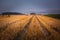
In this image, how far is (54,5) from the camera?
1.63m

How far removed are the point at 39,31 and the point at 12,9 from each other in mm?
570

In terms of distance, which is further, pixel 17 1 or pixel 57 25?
pixel 17 1

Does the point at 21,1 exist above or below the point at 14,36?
above

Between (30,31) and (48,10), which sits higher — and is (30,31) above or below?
below

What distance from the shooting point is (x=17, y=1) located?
1688 mm

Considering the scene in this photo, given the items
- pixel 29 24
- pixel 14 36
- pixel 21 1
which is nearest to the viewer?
pixel 14 36

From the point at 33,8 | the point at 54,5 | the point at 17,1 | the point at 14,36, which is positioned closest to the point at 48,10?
the point at 54,5

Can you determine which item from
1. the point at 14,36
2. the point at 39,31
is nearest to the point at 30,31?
the point at 39,31

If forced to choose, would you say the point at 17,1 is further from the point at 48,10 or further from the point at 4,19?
the point at 48,10

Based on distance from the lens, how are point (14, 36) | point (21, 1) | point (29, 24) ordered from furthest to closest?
point (21, 1) < point (29, 24) < point (14, 36)

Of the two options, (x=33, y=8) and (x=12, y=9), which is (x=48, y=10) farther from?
(x=12, y=9)

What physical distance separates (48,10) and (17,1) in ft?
1.70

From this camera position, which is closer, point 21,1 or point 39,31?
point 39,31

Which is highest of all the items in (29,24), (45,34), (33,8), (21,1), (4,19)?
(21,1)
